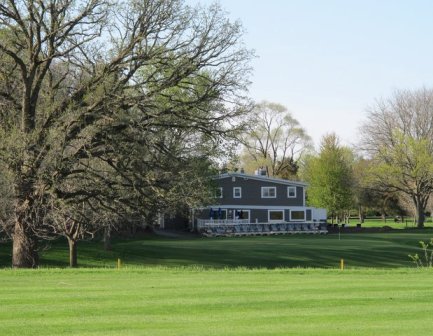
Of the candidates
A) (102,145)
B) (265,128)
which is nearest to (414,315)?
(102,145)

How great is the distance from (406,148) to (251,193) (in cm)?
2165

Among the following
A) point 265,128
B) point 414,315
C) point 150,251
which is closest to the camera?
point 414,315

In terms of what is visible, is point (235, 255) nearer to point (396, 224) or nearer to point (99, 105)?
point (99, 105)

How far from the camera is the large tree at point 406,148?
84.5 metres

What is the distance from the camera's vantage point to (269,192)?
77.2m

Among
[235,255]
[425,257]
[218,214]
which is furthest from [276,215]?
[425,257]

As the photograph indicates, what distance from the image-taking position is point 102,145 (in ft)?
85.9

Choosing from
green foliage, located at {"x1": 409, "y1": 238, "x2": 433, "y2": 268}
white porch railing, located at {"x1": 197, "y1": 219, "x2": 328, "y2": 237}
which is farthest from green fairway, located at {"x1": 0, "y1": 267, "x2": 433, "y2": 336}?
white porch railing, located at {"x1": 197, "y1": 219, "x2": 328, "y2": 237}

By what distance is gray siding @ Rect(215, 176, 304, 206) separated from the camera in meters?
76.4

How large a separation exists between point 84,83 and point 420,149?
64661 millimetres

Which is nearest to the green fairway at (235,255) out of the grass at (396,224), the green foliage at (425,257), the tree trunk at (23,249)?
the green foliage at (425,257)

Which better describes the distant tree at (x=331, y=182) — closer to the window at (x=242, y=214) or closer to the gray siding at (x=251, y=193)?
the gray siding at (x=251, y=193)

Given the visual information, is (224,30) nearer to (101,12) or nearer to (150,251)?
(101,12)

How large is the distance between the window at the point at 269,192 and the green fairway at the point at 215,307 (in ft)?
196
